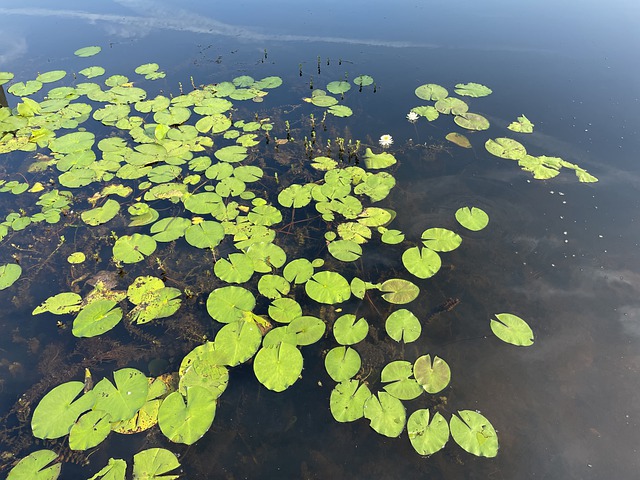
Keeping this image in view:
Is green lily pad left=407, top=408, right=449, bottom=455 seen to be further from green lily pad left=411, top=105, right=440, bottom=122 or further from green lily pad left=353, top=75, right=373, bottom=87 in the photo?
green lily pad left=353, top=75, right=373, bottom=87

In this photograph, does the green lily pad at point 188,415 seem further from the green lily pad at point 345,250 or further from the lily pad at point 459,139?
the lily pad at point 459,139

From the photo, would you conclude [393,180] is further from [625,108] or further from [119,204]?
[625,108]

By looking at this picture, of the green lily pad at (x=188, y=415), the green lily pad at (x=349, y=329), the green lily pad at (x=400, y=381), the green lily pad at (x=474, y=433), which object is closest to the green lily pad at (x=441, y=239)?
the green lily pad at (x=349, y=329)

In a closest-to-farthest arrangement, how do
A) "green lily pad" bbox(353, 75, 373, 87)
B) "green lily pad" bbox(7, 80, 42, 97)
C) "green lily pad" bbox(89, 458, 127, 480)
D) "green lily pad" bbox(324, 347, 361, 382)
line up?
"green lily pad" bbox(89, 458, 127, 480), "green lily pad" bbox(324, 347, 361, 382), "green lily pad" bbox(7, 80, 42, 97), "green lily pad" bbox(353, 75, 373, 87)

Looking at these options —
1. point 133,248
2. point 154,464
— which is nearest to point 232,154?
point 133,248

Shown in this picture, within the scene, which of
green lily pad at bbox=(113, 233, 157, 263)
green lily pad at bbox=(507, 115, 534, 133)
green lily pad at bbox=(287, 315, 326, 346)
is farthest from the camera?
green lily pad at bbox=(507, 115, 534, 133)

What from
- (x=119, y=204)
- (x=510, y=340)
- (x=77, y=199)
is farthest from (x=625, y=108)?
(x=77, y=199)

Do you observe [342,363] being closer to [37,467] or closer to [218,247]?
[218,247]

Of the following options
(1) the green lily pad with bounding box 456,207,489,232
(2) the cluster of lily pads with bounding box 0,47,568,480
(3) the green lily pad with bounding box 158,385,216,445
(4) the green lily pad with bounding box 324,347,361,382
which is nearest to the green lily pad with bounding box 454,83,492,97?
(2) the cluster of lily pads with bounding box 0,47,568,480
